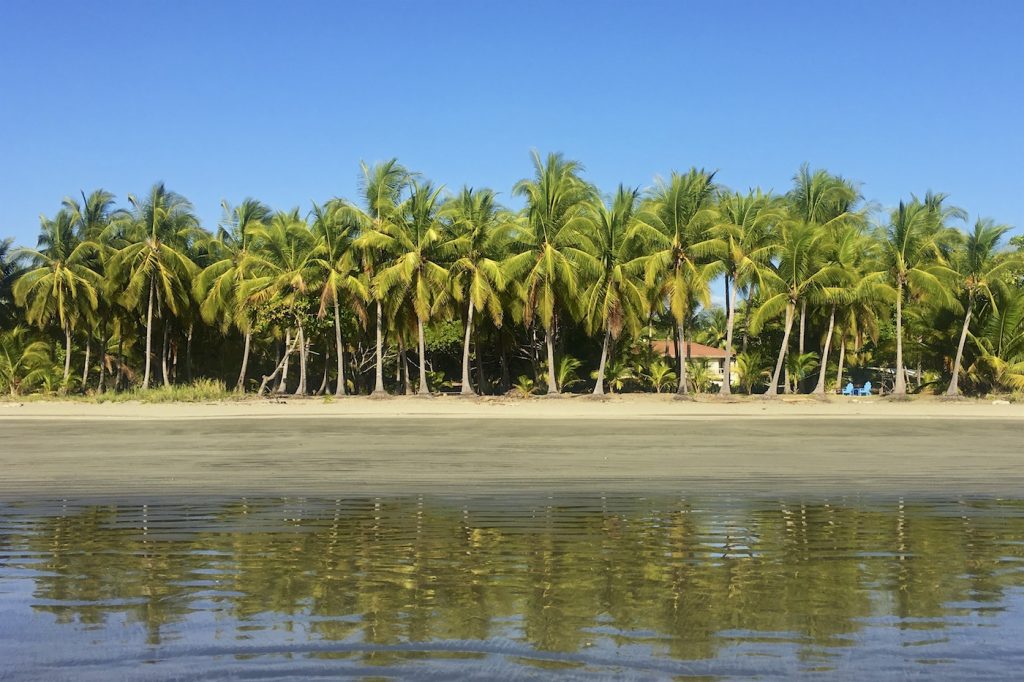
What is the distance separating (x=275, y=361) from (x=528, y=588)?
42.4 m

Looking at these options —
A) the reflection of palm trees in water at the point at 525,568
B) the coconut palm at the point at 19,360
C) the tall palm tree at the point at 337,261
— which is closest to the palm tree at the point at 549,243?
the tall palm tree at the point at 337,261

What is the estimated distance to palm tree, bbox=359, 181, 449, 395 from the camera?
35188 mm

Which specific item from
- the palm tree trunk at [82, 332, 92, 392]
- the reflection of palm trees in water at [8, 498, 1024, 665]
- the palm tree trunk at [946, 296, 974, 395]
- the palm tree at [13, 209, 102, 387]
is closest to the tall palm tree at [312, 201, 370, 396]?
the palm tree at [13, 209, 102, 387]

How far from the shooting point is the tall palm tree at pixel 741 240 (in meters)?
34.8

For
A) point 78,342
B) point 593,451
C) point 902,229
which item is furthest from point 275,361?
point 593,451

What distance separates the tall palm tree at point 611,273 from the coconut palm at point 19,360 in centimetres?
2372

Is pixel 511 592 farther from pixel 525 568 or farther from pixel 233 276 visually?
pixel 233 276

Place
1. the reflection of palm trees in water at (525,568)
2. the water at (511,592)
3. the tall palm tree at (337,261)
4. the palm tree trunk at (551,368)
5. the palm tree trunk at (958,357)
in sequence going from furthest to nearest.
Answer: the tall palm tree at (337,261) < the palm tree trunk at (958,357) < the palm tree trunk at (551,368) < the reflection of palm trees in water at (525,568) < the water at (511,592)

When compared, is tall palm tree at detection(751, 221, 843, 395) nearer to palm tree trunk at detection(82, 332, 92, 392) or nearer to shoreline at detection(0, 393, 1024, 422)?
shoreline at detection(0, 393, 1024, 422)

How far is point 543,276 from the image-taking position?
35.2 metres

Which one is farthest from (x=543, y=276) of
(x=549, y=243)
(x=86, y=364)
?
(x=86, y=364)

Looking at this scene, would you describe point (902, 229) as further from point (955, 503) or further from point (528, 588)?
point (528, 588)

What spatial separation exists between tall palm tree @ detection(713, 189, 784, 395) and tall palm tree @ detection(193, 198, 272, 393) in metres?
19.2

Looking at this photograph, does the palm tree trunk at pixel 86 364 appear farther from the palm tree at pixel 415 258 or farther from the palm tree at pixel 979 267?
the palm tree at pixel 979 267
